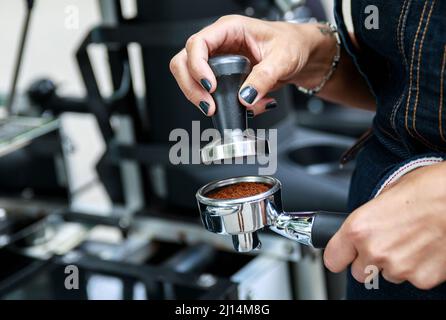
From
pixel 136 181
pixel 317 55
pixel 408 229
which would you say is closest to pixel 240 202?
pixel 408 229

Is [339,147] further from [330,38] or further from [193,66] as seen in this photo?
[193,66]

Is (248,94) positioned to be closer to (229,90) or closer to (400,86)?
(229,90)

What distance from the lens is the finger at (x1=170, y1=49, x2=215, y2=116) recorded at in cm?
53

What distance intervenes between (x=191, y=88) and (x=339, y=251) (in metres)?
0.18

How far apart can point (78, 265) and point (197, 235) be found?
249 mm

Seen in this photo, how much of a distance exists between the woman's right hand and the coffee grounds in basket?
62 millimetres

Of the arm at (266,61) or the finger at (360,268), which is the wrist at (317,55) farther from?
the finger at (360,268)

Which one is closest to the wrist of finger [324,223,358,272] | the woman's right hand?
the woman's right hand

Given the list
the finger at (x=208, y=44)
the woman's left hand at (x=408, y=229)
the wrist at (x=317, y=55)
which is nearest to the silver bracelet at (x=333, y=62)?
the wrist at (x=317, y=55)

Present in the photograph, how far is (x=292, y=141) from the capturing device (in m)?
1.16

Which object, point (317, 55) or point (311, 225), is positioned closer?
point (311, 225)

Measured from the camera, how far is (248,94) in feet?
1.70

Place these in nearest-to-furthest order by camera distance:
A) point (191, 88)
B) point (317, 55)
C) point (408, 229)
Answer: point (408, 229), point (191, 88), point (317, 55)

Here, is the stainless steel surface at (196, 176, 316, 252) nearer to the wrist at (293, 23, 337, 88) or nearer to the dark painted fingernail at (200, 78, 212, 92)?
the dark painted fingernail at (200, 78, 212, 92)
